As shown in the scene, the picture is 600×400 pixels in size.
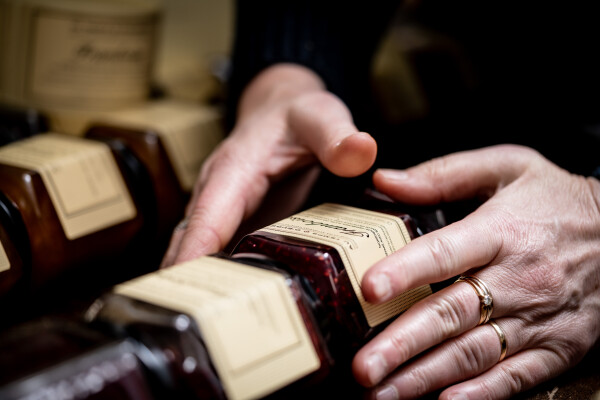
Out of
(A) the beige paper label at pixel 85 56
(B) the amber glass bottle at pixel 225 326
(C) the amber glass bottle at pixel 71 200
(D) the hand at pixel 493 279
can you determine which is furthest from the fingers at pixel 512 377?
(A) the beige paper label at pixel 85 56

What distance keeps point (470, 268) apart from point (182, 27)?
887 mm

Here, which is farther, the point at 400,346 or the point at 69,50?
the point at 69,50

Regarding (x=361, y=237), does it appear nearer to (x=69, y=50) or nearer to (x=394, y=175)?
(x=394, y=175)

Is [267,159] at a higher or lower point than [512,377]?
higher

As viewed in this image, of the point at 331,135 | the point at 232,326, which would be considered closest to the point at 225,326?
the point at 232,326

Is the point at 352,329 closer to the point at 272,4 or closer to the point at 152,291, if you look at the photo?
the point at 152,291

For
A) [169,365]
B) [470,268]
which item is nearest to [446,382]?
[470,268]

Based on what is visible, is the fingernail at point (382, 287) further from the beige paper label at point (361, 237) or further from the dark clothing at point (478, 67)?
the dark clothing at point (478, 67)

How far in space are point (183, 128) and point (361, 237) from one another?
0.36m

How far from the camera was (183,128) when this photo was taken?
2.27 ft

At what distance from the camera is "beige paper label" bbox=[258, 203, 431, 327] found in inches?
15.3

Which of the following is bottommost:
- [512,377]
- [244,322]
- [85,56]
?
[512,377]

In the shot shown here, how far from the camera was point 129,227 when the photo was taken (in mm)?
579

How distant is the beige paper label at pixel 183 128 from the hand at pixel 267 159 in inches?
3.0
